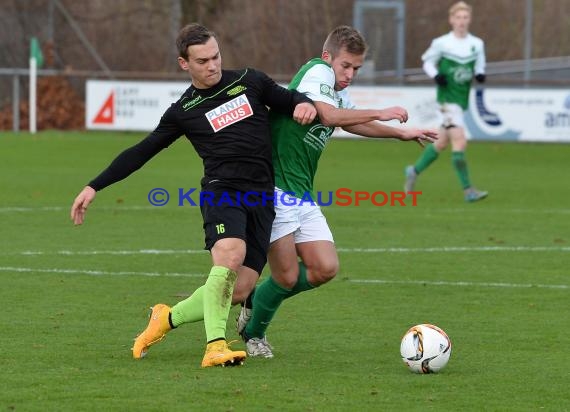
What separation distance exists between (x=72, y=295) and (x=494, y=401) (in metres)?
4.19

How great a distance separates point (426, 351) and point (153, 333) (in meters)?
1.53

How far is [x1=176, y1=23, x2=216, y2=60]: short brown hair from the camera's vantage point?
7.02 m

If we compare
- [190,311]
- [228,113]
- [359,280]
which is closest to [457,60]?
[359,280]

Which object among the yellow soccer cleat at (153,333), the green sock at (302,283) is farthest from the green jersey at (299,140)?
the yellow soccer cleat at (153,333)

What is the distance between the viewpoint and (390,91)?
86.3ft

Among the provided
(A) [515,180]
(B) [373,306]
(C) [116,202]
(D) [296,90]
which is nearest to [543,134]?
(A) [515,180]

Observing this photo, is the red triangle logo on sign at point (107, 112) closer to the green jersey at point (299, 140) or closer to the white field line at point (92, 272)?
the white field line at point (92, 272)

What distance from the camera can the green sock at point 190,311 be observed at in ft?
23.5

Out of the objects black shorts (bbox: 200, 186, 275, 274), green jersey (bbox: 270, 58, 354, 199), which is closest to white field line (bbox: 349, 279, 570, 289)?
green jersey (bbox: 270, 58, 354, 199)

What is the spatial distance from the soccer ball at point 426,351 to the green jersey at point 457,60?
34.0ft

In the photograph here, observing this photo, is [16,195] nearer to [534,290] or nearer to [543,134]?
[534,290]

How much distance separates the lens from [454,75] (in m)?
17.0

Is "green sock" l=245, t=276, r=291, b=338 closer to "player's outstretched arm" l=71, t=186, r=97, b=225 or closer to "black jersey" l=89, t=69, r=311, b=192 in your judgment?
"black jersey" l=89, t=69, r=311, b=192

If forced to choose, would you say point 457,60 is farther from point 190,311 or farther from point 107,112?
point 107,112
